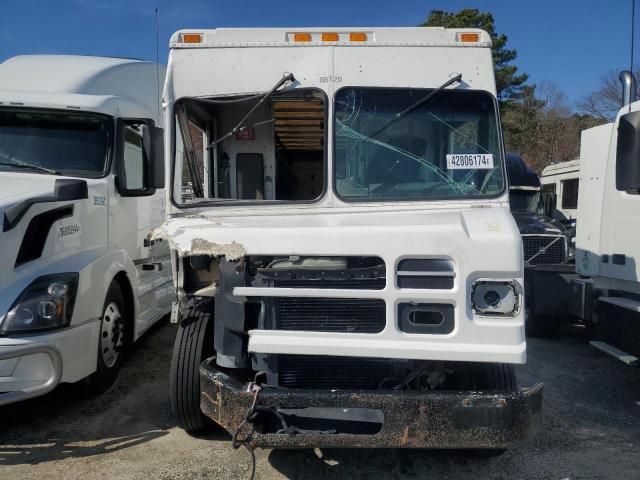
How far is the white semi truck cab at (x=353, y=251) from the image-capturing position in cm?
277

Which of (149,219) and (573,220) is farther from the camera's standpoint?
(573,220)

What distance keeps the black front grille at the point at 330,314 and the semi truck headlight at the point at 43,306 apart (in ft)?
5.81

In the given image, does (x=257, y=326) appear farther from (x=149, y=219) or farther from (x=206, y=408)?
(x=149, y=219)

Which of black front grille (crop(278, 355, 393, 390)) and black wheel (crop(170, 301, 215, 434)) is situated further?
black wheel (crop(170, 301, 215, 434))

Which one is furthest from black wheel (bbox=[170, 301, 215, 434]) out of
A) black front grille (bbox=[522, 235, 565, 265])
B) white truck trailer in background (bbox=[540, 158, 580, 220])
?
white truck trailer in background (bbox=[540, 158, 580, 220])

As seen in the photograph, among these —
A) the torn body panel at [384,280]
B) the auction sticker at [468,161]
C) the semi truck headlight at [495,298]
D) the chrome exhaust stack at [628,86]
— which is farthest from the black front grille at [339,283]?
the chrome exhaust stack at [628,86]

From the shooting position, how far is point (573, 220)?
825cm

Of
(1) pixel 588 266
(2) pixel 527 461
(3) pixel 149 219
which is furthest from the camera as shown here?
(3) pixel 149 219

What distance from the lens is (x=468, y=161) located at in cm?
375

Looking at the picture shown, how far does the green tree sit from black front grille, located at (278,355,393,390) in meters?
30.0

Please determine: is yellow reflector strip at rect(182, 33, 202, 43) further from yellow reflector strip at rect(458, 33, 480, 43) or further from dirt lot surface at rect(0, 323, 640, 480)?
dirt lot surface at rect(0, 323, 640, 480)

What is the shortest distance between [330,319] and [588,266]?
137 inches

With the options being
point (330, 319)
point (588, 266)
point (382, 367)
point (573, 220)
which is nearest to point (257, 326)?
point (330, 319)

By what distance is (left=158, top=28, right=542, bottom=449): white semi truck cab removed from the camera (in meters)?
2.77
